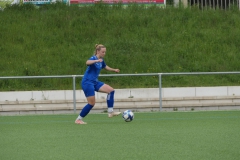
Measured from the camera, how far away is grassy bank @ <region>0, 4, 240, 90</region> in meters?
28.7

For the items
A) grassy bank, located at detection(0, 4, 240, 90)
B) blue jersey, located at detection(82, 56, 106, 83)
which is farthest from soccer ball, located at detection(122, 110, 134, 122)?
grassy bank, located at detection(0, 4, 240, 90)

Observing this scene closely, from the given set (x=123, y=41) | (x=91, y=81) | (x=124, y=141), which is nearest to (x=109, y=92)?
(x=91, y=81)

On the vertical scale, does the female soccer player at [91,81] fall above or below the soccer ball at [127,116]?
above

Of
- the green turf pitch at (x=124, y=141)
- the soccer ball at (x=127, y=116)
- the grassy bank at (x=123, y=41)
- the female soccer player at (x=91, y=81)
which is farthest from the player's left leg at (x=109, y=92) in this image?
the grassy bank at (x=123, y=41)

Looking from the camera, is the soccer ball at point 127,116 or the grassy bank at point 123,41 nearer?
the soccer ball at point 127,116

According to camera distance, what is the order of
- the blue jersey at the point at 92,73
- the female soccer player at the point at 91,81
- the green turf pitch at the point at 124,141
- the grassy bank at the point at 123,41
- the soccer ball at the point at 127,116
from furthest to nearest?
the grassy bank at the point at 123,41 → the soccer ball at the point at 127,116 → the blue jersey at the point at 92,73 → the female soccer player at the point at 91,81 → the green turf pitch at the point at 124,141

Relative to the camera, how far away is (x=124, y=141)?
10.1m

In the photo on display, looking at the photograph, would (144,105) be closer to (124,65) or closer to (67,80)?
(67,80)

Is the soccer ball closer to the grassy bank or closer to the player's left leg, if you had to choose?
the player's left leg

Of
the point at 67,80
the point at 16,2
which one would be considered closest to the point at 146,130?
the point at 67,80

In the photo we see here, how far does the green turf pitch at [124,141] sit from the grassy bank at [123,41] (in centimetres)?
1161

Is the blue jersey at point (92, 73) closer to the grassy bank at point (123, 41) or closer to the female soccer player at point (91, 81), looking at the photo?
the female soccer player at point (91, 81)

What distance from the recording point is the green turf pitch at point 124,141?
8.42 meters

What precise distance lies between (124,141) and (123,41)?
21902 mm
